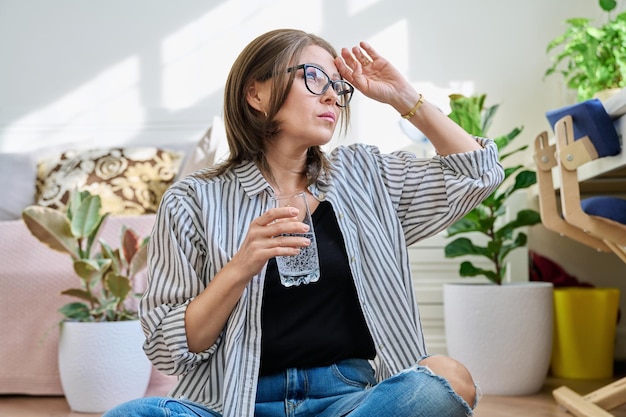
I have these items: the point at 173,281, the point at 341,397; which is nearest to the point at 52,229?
the point at 173,281

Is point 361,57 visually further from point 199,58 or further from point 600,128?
point 199,58

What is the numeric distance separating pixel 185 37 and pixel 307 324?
8.87 feet

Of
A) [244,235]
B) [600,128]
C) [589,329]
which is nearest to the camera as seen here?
[244,235]

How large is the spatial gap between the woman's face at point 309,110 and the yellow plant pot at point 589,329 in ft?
6.17

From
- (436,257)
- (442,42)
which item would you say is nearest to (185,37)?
(442,42)

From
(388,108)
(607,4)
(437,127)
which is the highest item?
(607,4)

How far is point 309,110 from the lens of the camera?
1.36m

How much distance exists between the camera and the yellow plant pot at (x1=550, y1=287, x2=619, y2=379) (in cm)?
294

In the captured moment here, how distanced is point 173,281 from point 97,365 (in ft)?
3.95

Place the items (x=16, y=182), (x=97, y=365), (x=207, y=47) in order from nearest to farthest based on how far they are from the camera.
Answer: (x=97, y=365) → (x=16, y=182) → (x=207, y=47)

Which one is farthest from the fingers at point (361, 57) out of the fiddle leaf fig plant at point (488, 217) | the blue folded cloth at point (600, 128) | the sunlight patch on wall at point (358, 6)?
the sunlight patch on wall at point (358, 6)

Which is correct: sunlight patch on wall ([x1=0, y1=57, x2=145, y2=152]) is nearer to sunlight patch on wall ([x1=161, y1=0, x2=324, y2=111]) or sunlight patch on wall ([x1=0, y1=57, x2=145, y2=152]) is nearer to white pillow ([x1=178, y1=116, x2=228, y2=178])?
sunlight patch on wall ([x1=161, y1=0, x2=324, y2=111])

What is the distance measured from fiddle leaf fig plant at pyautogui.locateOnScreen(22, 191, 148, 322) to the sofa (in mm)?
145

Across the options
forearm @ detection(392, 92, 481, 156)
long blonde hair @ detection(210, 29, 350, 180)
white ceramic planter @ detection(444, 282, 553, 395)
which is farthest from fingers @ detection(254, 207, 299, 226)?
white ceramic planter @ detection(444, 282, 553, 395)
